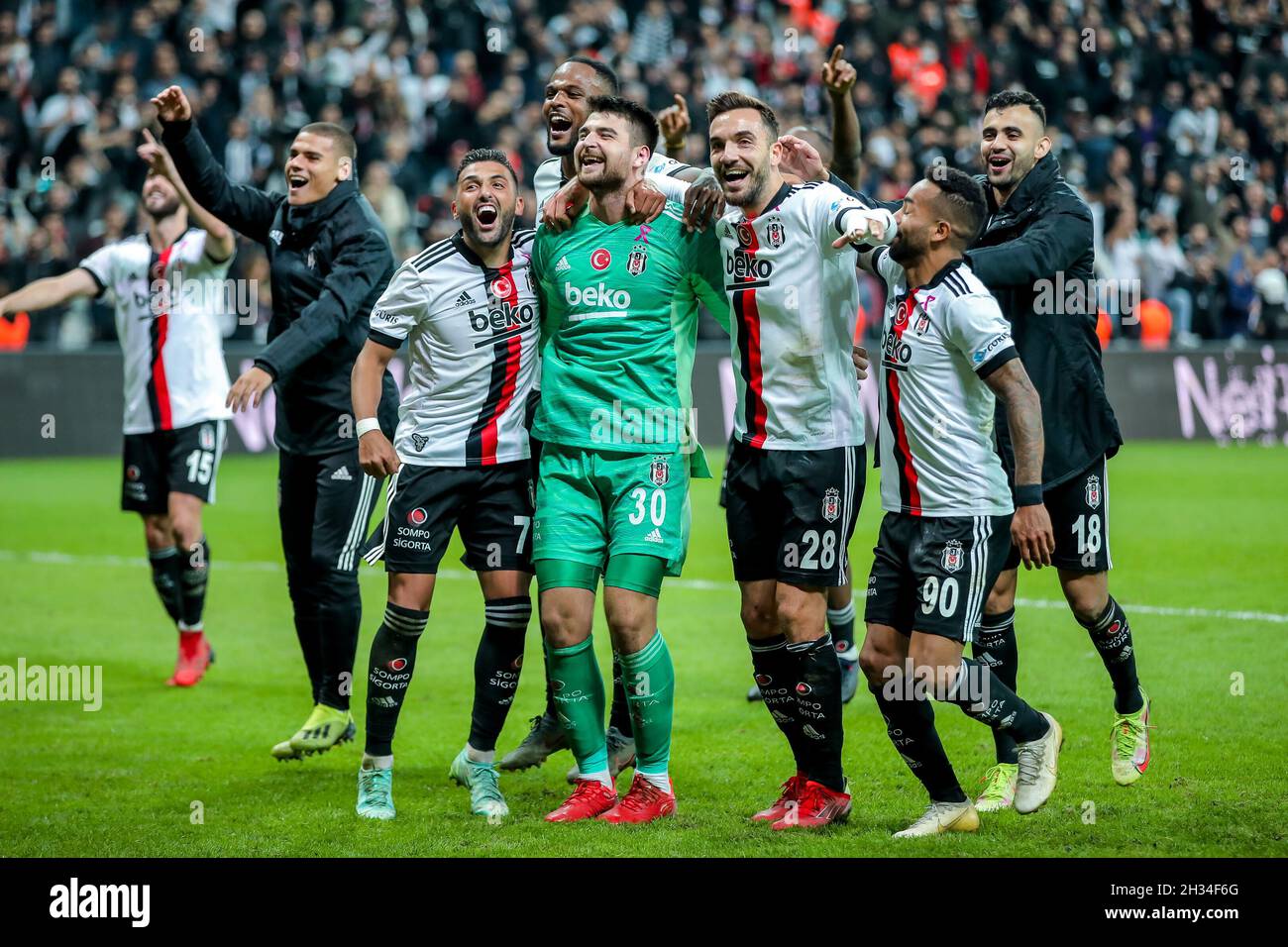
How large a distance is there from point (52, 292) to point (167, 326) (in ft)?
2.55

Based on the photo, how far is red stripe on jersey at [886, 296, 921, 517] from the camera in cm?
569

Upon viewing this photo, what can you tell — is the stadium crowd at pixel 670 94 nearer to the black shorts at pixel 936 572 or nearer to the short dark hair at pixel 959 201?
the short dark hair at pixel 959 201

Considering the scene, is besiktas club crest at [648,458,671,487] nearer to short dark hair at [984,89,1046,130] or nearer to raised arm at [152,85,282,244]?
short dark hair at [984,89,1046,130]

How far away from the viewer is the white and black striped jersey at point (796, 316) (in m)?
5.86

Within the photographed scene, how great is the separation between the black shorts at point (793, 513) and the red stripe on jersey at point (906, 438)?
10.0 inches

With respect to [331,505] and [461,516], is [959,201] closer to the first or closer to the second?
[461,516]

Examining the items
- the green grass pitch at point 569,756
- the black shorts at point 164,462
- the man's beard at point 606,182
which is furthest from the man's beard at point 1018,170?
the black shorts at point 164,462

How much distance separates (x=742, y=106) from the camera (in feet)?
19.2

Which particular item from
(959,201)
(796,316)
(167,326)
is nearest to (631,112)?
(796,316)

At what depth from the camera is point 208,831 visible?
5812mm

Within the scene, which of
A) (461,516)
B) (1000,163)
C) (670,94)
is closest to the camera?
(461,516)

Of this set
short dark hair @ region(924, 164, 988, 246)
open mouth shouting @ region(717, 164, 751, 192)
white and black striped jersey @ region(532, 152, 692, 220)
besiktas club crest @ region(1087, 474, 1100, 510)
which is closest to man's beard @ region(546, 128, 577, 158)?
white and black striped jersey @ region(532, 152, 692, 220)

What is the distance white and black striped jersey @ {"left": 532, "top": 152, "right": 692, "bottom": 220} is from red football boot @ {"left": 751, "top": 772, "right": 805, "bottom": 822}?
7.32 feet
